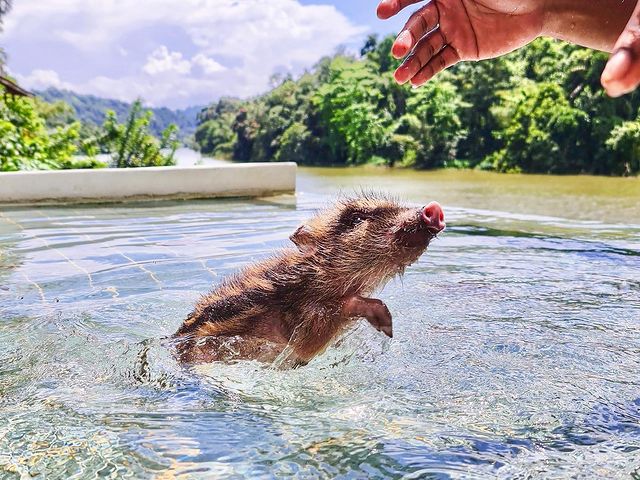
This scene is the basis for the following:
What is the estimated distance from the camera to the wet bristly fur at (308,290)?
3207mm

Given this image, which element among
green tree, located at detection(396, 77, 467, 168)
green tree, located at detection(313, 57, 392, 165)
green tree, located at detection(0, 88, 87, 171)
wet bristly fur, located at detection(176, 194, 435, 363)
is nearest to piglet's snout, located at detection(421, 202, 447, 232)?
wet bristly fur, located at detection(176, 194, 435, 363)

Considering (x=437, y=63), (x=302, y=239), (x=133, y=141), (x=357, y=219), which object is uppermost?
(x=437, y=63)

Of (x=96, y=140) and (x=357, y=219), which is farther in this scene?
(x=96, y=140)

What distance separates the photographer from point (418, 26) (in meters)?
3.03

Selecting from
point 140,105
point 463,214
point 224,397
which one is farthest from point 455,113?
point 224,397

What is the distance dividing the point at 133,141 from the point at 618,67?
1436 centimetres

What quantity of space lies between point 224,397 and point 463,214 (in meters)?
7.30

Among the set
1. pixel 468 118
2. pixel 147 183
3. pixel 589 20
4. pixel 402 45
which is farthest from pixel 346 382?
pixel 468 118

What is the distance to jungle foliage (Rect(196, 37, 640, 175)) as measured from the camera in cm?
3238

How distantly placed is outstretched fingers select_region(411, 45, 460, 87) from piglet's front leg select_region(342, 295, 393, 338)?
961 millimetres

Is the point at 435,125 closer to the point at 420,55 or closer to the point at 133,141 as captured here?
the point at 133,141

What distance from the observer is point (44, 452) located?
93.8 inches

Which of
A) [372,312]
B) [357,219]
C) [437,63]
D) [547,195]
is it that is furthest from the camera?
[547,195]

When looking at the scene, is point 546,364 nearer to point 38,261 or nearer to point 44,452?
point 44,452
